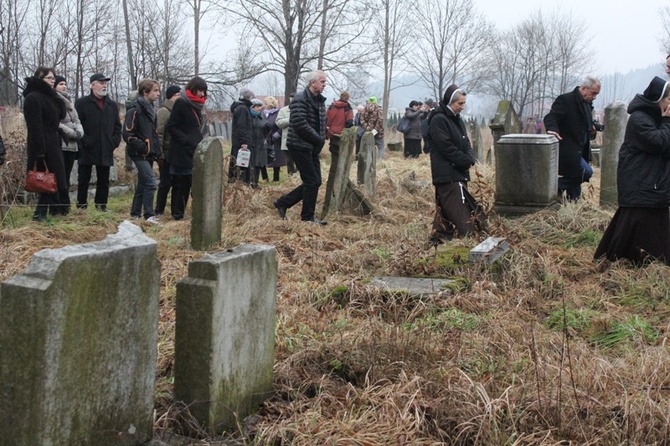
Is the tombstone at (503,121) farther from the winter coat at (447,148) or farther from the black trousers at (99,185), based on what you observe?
the black trousers at (99,185)

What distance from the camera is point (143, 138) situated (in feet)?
32.1

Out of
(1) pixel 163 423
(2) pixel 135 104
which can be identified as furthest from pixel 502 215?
(1) pixel 163 423

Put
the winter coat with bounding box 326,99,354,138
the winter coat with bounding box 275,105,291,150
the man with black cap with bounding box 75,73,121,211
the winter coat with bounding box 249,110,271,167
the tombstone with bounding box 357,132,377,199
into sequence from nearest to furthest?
the man with black cap with bounding box 75,73,121,211 < the tombstone with bounding box 357,132,377,199 < the winter coat with bounding box 249,110,271,167 < the winter coat with bounding box 275,105,291,150 < the winter coat with bounding box 326,99,354,138

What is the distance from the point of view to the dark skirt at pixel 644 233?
6871 millimetres

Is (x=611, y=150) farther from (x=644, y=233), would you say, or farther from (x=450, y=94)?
(x=644, y=233)

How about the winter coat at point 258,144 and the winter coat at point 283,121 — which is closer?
the winter coat at point 258,144

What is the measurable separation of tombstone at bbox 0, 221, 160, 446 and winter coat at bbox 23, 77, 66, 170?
19.3 feet

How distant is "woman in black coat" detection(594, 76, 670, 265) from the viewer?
6738 mm

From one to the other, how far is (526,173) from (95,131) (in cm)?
531

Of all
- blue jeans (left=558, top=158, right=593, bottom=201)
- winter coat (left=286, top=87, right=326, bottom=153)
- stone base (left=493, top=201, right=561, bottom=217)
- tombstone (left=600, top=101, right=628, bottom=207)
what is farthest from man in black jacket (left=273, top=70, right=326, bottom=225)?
tombstone (left=600, top=101, right=628, bottom=207)

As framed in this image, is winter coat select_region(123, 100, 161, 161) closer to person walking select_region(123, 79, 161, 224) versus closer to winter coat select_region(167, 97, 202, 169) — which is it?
person walking select_region(123, 79, 161, 224)

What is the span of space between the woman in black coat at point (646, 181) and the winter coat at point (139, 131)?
555cm

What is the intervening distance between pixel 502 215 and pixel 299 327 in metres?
5.34

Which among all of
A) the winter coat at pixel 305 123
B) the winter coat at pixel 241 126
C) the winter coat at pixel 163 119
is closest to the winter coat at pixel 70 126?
the winter coat at pixel 163 119
